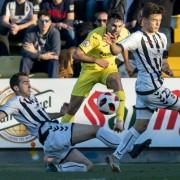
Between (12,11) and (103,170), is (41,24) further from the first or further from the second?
(103,170)

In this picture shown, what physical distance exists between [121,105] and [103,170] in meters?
1.33

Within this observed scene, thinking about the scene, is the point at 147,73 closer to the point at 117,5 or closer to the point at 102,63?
the point at 102,63

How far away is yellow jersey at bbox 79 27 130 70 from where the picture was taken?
1219cm

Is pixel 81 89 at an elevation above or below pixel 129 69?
below

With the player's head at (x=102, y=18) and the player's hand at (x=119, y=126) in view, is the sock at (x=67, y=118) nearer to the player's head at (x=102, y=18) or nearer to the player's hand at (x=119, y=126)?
the player's hand at (x=119, y=126)

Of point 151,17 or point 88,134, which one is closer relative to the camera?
point 88,134

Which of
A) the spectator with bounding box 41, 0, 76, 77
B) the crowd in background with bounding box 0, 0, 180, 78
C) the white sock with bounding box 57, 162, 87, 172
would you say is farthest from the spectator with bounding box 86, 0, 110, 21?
the white sock with bounding box 57, 162, 87, 172

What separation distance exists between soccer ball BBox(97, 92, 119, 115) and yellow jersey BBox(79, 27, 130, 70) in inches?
22.5

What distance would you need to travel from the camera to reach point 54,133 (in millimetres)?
10227

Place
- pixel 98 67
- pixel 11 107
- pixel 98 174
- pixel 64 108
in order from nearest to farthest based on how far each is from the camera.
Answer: pixel 98 174 → pixel 11 107 → pixel 64 108 → pixel 98 67

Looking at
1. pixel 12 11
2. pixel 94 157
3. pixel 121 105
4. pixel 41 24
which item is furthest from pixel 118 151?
pixel 12 11

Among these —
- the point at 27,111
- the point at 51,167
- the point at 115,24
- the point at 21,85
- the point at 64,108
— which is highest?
the point at 115,24

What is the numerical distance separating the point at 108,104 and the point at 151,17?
73.7 inches

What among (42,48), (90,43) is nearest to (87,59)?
(90,43)
